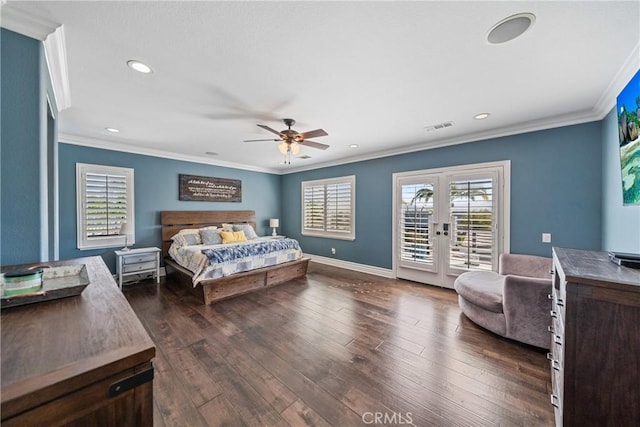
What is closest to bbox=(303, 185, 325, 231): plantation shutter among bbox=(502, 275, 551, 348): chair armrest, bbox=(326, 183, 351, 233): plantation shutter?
bbox=(326, 183, 351, 233): plantation shutter

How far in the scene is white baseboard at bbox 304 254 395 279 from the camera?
4920 millimetres

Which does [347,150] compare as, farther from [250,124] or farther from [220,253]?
[220,253]

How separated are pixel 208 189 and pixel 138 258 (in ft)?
6.58

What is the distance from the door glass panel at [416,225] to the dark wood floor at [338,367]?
103cm

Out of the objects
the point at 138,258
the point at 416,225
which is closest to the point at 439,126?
the point at 416,225

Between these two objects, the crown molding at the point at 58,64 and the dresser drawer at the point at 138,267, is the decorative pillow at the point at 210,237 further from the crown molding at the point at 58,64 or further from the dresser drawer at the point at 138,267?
the crown molding at the point at 58,64

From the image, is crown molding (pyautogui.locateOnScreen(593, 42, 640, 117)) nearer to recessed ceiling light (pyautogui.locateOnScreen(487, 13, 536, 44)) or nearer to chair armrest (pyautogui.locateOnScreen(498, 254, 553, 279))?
recessed ceiling light (pyautogui.locateOnScreen(487, 13, 536, 44))

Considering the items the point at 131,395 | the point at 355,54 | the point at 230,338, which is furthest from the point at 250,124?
the point at 131,395

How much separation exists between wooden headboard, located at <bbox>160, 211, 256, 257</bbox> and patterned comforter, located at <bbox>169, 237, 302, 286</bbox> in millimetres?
373

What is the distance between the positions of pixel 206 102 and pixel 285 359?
280cm

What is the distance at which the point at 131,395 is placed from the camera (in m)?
0.74

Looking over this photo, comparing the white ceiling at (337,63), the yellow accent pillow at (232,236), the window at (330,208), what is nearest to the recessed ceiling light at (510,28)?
the white ceiling at (337,63)

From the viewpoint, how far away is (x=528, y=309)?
91.8 inches

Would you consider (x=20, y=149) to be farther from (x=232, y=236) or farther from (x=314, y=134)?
(x=232, y=236)
